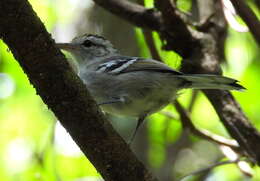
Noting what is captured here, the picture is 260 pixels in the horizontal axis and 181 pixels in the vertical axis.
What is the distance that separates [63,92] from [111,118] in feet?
10.3

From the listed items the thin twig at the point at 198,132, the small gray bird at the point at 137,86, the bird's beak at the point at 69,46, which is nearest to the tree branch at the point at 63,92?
the small gray bird at the point at 137,86

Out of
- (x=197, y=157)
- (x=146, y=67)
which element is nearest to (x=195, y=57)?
(x=146, y=67)

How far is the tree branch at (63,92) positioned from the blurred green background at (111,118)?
2.17 meters

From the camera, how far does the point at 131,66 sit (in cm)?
466

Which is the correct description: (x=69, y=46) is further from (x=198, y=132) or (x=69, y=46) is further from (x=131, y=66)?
→ (x=198, y=132)

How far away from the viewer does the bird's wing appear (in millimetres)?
4422

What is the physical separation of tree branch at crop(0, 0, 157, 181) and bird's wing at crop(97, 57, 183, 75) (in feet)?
5.15

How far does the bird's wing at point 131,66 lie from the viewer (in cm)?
442

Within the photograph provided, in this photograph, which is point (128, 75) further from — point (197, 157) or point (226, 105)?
point (197, 157)

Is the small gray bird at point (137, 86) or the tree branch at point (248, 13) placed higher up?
the tree branch at point (248, 13)

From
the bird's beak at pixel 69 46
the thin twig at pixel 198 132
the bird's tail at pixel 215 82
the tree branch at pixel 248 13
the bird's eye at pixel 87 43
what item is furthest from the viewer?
the bird's eye at pixel 87 43

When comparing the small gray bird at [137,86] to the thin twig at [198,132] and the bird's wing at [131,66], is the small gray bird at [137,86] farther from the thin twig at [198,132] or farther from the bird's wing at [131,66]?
the thin twig at [198,132]

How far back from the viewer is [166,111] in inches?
212

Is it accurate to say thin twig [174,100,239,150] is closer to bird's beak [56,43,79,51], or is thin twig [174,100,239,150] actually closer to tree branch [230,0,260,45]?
bird's beak [56,43,79,51]
